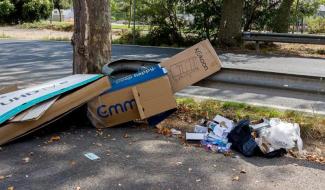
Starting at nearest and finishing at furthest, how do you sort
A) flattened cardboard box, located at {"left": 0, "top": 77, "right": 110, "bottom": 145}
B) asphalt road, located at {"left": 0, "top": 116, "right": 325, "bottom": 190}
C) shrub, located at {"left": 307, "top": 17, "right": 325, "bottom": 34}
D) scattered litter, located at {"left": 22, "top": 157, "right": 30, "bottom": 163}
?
asphalt road, located at {"left": 0, "top": 116, "right": 325, "bottom": 190}, scattered litter, located at {"left": 22, "top": 157, "right": 30, "bottom": 163}, flattened cardboard box, located at {"left": 0, "top": 77, "right": 110, "bottom": 145}, shrub, located at {"left": 307, "top": 17, "right": 325, "bottom": 34}

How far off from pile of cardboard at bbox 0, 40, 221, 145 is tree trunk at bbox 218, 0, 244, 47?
10.9 m

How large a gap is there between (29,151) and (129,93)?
1254 mm

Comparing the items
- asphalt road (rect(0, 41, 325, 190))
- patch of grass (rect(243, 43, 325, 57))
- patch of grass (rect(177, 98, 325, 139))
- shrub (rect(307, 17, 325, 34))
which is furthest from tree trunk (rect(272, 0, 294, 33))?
asphalt road (rect(0, 41, 325, 190))

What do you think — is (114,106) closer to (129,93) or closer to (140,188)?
(129,93)

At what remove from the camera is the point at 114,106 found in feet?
16.5

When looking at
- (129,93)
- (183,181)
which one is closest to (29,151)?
(129,93)

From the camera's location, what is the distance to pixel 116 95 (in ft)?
16.5

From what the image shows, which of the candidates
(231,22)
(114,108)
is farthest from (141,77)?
(231,22)

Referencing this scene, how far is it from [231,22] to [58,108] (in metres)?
12.0

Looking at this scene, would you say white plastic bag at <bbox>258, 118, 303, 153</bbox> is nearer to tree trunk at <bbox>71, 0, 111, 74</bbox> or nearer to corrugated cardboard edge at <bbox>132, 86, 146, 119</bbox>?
corrugated cardboard edge at <bbox>132, 86, 146, 119</bbox>

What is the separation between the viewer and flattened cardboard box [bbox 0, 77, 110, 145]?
451 cm

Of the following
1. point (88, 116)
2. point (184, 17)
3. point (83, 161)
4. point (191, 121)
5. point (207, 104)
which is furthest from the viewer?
point (184, 17)

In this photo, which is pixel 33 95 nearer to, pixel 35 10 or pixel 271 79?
pixel 271 79

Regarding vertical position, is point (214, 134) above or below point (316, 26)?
below
